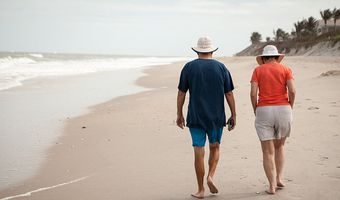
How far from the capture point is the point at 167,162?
6.01 m

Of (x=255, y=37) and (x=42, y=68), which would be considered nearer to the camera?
(x=42, y=68)

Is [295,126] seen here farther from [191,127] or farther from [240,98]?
[240,98]

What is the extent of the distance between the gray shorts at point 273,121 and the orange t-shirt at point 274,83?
0.07 m

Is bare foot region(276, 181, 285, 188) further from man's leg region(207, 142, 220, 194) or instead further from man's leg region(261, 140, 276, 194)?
man's leg region(207, 142, 220, 194)

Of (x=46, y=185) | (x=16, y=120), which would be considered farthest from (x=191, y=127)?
(x=16, y=120)

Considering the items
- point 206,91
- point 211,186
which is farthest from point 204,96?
point 211,186

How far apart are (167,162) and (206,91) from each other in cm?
193

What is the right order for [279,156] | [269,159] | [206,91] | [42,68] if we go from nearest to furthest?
1. [206,91]
2. [269,159]
3. [279,156]
4. [42,68]

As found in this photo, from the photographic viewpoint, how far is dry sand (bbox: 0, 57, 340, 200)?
477cm

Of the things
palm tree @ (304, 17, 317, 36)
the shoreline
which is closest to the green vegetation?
palm tree @ (304, 17, 317, 36)

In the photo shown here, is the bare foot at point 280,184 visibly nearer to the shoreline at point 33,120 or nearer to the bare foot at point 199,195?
the bare foot at point 199,195

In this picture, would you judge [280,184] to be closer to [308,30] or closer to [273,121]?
[273,121]

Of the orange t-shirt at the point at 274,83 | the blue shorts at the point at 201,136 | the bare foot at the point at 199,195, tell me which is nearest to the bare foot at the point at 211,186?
the bare foot at the point at 199,195

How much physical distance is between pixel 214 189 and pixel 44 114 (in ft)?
25.7
